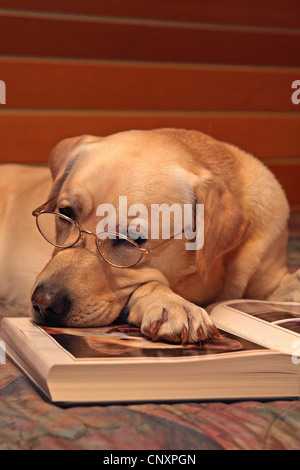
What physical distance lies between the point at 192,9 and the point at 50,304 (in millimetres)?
2529

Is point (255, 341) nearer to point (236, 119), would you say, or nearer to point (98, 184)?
point (98, 184)

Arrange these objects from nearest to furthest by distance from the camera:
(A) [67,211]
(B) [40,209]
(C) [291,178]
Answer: (A) [67,211] → (B) [40,209] → (C) [291,178]

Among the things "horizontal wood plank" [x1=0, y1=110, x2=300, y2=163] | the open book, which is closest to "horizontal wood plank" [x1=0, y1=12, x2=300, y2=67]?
"horizontal wood plank" [x1=0, y1=110, x2=300, y2=163]

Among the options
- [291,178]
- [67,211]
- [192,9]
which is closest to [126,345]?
[67,211]

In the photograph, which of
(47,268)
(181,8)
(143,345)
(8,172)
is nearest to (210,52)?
(181,8)

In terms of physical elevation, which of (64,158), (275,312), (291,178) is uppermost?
(64,158)

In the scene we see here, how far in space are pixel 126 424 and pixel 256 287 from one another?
1123 millimetres

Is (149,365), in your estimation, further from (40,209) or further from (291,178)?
(291,178)

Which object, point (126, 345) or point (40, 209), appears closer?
point (126, 345)

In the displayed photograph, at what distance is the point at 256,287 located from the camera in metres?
2.00

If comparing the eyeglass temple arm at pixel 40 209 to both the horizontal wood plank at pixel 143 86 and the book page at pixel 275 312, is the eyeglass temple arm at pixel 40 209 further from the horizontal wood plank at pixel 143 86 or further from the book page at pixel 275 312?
the horizontal wood plank at pixel 143 86

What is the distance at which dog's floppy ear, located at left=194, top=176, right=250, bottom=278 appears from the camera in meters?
1.61

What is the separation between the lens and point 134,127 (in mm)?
3418

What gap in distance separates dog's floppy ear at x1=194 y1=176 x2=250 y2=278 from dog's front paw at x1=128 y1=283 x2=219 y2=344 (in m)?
0.24
